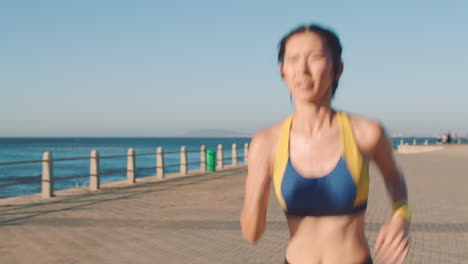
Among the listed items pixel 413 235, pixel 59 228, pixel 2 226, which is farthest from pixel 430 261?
pixel 2 226

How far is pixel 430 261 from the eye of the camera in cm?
607

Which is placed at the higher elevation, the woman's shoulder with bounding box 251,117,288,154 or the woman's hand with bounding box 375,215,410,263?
the woman's shoulder with bounding box 251,117,288,154

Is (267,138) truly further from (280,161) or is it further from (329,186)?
(329,186)

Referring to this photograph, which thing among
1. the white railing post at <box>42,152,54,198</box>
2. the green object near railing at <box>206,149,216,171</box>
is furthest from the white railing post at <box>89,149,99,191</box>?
the green object near railing at <box>206,149,216,171</box>

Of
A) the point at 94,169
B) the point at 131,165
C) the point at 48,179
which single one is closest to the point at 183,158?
the point at 131,165

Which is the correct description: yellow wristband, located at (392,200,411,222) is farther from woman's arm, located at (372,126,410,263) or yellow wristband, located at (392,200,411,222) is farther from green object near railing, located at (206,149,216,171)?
green object near railing, located at (206,149,216,171)

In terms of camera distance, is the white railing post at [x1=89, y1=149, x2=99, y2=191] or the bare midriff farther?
the white railing post at [x1=89, y1=149, x2=99, y2=191]

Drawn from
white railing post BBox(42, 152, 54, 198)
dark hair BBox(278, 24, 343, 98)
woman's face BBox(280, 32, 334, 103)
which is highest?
dark hair BBox(278, 24, 343, 98)

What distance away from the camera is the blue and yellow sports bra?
1462 millimetres

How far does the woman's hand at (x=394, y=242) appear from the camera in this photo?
5.07 ft

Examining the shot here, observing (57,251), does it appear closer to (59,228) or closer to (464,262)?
(59,228)

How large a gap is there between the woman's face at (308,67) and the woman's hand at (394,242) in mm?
516

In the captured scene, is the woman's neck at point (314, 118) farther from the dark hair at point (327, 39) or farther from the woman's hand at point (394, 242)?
the woman's hand at point (394, 242)

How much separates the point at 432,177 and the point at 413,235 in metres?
10.7
